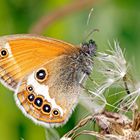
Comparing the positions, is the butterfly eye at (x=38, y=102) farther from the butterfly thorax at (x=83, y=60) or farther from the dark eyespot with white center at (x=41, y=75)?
the butterfly thorax at (x=83, y=60)

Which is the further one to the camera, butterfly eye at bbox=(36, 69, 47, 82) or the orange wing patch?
butterfly eye at bbox=(36, 69, 47, 82)

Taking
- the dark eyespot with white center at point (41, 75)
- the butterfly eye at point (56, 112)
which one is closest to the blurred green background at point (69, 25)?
the dark eyespot with white center at point (41, 75)

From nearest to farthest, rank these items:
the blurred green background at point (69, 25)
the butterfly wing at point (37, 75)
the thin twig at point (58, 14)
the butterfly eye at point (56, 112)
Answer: the butterfly eye at point (56, 112)
the butterfly wing at point (37, 75)
the thin twig at point (58, 14)
the blurred green background at point (69, 25)

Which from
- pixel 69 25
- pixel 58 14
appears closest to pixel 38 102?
pixel 58 14

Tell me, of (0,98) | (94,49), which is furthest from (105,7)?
(94,49)

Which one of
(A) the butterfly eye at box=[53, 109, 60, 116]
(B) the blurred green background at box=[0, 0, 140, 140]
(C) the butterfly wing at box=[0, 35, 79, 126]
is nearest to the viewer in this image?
(A) the butterfly eye at box=[53, 109, 60, 116]

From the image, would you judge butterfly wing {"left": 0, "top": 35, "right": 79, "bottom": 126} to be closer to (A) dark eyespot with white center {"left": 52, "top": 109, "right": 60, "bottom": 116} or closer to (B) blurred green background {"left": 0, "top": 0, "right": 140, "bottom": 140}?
(A) dark eyespot with white center {"left": 52, "top": 109, "right": 60, "bottom": 116}

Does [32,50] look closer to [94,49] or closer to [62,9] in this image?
[94,49]

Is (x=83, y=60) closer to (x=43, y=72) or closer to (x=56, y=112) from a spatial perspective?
(x=43, y=72)

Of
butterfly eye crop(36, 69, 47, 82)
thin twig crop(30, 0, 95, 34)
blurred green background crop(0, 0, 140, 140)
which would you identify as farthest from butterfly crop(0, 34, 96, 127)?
blurred green background crop(0, 0, 140, 140)
